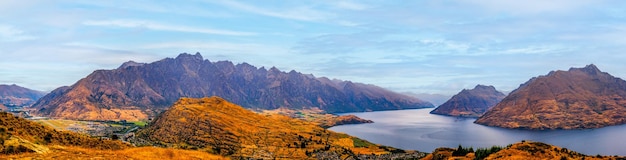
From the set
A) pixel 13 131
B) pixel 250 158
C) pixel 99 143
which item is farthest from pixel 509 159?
pixel 250 158

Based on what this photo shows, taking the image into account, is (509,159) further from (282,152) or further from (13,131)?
(282,152)

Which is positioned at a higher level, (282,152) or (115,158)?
(115,158)

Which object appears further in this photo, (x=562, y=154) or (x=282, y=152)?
(x=282, y=152)

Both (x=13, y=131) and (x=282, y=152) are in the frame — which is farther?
(x=282, y=152)

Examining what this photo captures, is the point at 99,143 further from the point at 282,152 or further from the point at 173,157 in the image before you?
the point at 282,152

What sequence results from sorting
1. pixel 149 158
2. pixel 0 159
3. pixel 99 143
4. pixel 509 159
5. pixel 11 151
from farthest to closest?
1. pixel 509 159
2. pixel 99 143
3. pixel 149 158
4. pixel 11 151
5. pixel 0 159

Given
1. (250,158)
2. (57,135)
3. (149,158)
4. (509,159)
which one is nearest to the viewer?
(149,158)

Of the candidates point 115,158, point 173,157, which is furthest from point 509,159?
point 115,158

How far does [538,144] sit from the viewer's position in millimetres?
83688

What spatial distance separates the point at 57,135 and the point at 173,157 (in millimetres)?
16926

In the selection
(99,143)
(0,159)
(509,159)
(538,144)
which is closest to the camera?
(0,159)

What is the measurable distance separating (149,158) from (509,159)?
60.5m

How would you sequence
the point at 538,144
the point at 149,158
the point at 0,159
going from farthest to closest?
the point at 538,144
the point at 149,158
the point at 0,159

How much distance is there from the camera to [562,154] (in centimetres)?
7944
